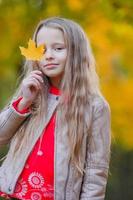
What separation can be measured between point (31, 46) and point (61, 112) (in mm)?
319

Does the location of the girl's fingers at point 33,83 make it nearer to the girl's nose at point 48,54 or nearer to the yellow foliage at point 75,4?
the girl's nose at point 48,54

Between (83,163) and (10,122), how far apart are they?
38 centimetres

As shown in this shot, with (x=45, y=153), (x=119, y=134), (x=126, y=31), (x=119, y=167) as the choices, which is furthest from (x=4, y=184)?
(x=119, y=167)

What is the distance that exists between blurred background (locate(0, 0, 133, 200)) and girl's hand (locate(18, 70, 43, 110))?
2104 mm

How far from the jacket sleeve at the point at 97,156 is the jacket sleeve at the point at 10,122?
32cm

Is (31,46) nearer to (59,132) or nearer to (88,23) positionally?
(59,132)

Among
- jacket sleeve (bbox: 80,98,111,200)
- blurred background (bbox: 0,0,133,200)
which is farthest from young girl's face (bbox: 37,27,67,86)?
blurred background (bbox: 0,0,133,200)

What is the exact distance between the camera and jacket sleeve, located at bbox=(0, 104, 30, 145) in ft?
10.4

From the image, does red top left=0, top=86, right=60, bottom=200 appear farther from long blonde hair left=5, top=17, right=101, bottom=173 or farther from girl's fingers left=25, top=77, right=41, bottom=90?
girl's fingers left=25, top=77, right=41, bottom=90

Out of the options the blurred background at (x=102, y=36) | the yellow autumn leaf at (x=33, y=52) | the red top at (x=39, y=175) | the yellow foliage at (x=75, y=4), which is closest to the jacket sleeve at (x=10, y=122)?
the red top at (x=39, y=175)

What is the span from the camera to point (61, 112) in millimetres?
3146

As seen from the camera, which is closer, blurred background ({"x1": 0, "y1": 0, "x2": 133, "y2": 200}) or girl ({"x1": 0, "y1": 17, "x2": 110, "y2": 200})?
girl ({"x1": 0, "y1": 17, "x2": 110, "y2": 200})

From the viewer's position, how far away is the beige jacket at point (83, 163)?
3051 millimetres

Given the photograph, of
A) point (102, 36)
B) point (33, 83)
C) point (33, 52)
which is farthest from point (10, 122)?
point (102, 36)
